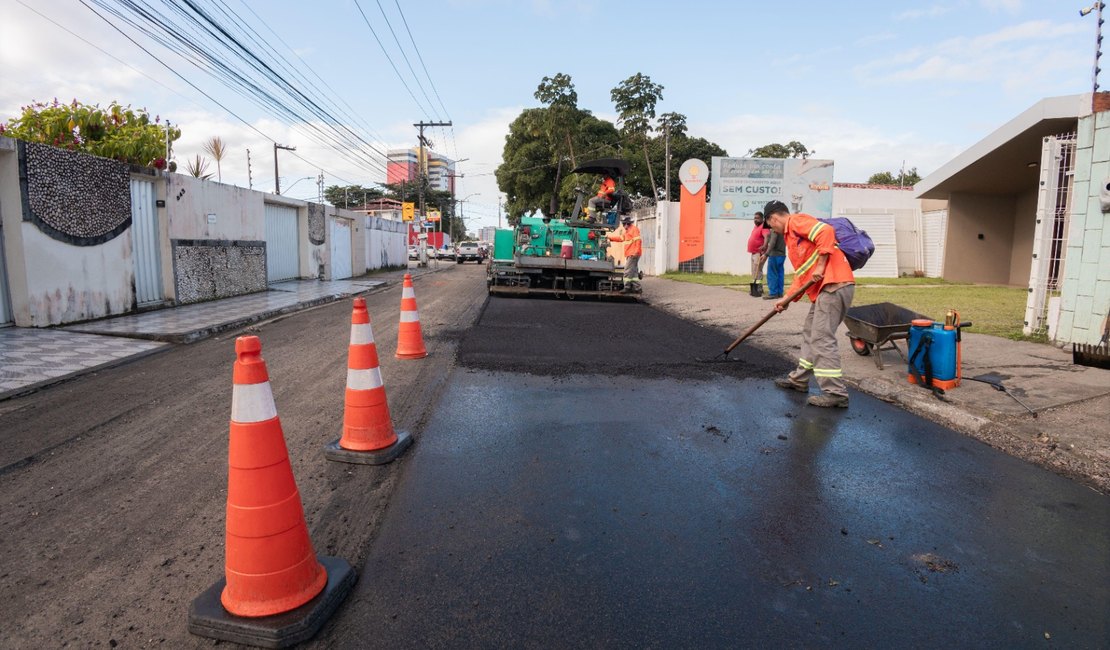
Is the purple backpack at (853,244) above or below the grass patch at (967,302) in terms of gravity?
above

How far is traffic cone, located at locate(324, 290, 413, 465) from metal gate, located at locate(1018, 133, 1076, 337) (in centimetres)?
805

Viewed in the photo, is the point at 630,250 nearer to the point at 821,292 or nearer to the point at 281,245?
the point at 281,245

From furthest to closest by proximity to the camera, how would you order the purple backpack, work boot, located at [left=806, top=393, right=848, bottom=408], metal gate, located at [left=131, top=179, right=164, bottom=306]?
1. metal gate, located at [left=131, top=179, right=164, bottom=306]
2. the purple backpack
3. work boot, located at [left=806, top=393, right=848, bottom=408]

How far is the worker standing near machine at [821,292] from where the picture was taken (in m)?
5.45

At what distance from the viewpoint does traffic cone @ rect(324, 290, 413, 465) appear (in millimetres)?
3945

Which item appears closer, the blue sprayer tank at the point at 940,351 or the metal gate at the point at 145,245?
the blue sprayer tank at the point at 940,351

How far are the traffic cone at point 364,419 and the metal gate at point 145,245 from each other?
952cm

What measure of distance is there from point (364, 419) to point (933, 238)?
23360mm

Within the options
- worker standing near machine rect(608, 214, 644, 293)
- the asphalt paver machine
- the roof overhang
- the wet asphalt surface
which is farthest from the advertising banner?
the wet asphalt surface

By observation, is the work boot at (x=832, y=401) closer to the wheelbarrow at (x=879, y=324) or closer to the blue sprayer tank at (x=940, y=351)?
the blue sprayer tank at (x=940, y=351)

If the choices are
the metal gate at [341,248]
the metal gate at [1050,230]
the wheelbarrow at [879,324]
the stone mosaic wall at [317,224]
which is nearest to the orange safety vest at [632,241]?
the metal gate at [1050,230]

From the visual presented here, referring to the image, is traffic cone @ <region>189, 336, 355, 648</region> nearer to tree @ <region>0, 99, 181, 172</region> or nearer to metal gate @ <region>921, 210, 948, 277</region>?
tree @ <region>0, 99, 181, 172</region>

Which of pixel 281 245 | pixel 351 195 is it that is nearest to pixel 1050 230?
pixel 281 245

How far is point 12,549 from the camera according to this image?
2.83m
